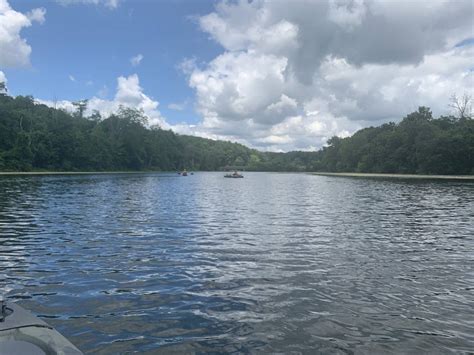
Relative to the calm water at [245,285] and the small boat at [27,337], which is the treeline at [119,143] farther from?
the small boat at [27,337]

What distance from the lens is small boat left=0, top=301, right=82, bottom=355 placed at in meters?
4.67

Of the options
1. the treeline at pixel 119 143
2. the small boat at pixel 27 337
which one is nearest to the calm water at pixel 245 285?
the small boat at pixel 27 337

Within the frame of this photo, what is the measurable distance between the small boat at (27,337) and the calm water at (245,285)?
2.77m

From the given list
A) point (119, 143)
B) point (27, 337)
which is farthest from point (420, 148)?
point (27, 337)

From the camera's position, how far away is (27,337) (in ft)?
16.1

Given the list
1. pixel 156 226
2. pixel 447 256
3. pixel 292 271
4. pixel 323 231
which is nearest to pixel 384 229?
pixel 323 231

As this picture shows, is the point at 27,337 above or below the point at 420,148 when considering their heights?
below

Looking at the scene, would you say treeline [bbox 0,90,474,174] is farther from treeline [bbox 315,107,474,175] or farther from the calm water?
the calm water

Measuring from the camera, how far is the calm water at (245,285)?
8.34 m

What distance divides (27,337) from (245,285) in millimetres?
7764

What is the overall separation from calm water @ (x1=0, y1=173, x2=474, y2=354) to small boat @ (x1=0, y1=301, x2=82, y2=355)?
2.77 metres

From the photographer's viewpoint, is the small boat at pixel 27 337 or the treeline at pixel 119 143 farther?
Answer: the treeline at pixel 119 143

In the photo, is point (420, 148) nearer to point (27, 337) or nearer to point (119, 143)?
point (119, 143)

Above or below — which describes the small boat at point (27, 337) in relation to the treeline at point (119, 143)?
below
